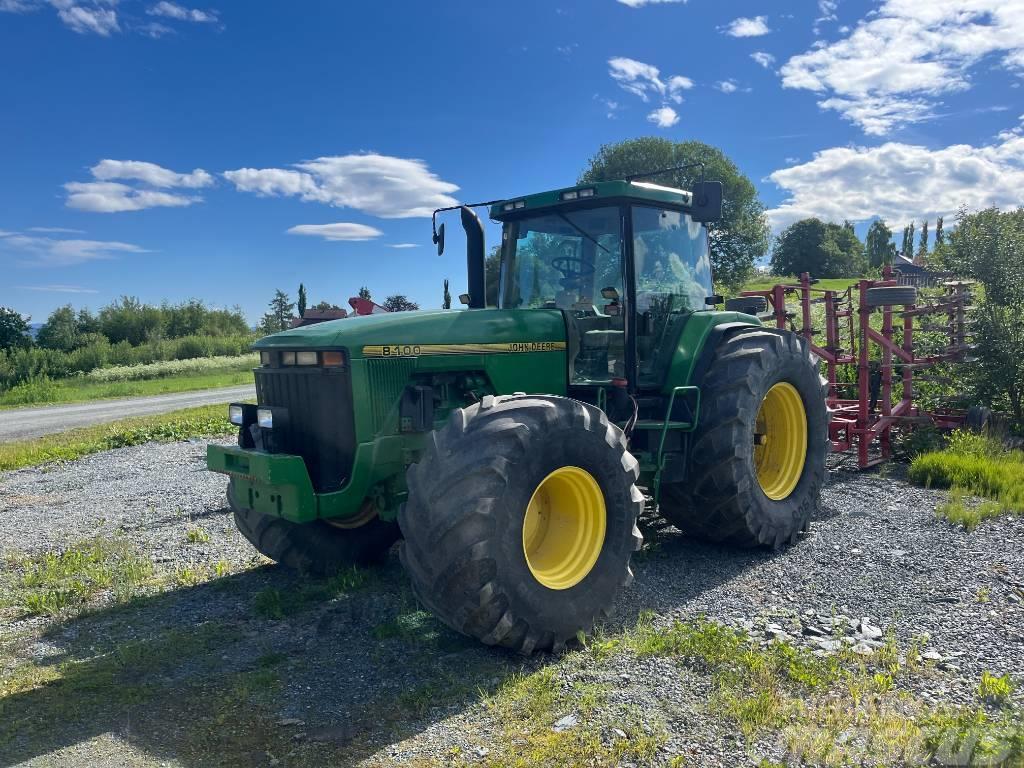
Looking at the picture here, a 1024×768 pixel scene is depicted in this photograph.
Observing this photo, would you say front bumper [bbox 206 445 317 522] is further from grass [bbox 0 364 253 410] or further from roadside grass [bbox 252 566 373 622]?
grass [bbox 0 364 253 410]

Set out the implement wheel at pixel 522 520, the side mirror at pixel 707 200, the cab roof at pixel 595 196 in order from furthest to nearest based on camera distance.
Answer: the side mirror at pixel 707 200 → the cab roof at pixel 595 196 → the implement wheel at pixel 522 520

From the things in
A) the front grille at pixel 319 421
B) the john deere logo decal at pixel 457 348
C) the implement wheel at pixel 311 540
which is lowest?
the implement wheel at pixel 311 540

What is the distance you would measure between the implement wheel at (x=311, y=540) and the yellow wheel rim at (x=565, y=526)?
4.86 ft

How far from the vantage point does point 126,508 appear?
813cm

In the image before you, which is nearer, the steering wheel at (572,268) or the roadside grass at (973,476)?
the steering wheel at (572,268)

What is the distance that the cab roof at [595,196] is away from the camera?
5488mm

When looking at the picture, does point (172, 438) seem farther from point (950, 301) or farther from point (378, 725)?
point (950, 301)

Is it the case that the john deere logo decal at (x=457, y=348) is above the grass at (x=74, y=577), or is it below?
above

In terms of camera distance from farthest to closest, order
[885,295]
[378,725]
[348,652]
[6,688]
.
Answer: [885,295] < [348,652] < [6,688] < [378,725]

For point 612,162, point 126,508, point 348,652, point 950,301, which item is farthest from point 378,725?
point 612,162

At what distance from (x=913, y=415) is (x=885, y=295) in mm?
2024

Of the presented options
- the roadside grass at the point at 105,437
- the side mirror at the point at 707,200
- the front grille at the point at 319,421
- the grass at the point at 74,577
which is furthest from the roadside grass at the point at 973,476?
the roadside grass at the point at 105,437

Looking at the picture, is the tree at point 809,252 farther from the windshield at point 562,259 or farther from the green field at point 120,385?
the windshield at point 562,259

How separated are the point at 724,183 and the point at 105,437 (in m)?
31.5
